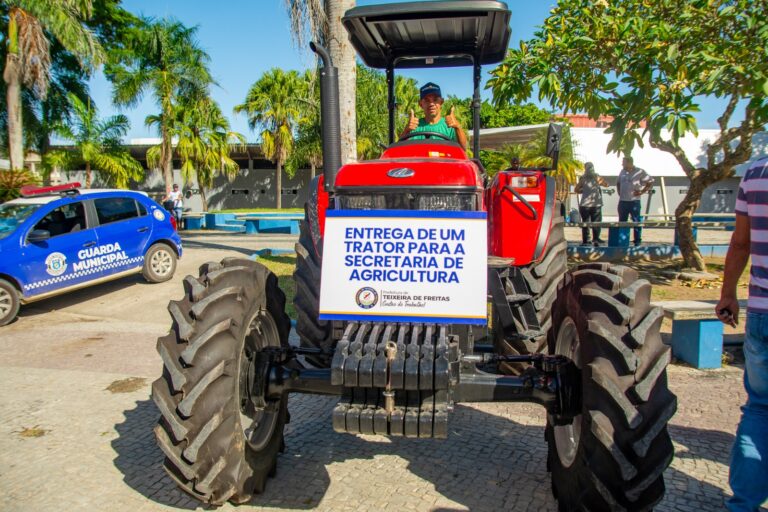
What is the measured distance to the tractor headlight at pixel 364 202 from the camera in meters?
3.69

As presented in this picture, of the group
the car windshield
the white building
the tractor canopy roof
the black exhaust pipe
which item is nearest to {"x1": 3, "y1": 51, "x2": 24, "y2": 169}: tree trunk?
the car windshield

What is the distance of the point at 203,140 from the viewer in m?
31.0

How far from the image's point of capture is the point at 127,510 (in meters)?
3.42

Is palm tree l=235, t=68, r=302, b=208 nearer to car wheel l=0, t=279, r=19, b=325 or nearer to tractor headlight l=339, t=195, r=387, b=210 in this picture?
car wheel l=0, t=279, r=19, b=325

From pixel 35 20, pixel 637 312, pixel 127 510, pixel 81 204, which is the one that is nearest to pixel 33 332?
pixel 81 204

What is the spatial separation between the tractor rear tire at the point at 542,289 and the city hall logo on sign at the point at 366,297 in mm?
1531

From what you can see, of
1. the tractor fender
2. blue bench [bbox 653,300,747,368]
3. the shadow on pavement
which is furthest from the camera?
blue bench [bbox 653,300,747,368]

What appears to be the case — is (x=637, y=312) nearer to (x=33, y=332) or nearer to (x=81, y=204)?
(x=33, y=332)

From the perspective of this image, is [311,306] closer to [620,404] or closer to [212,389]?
[212,389]

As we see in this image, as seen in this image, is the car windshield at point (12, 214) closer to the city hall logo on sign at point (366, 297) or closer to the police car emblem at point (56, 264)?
the police car emblem at point (56, 264)

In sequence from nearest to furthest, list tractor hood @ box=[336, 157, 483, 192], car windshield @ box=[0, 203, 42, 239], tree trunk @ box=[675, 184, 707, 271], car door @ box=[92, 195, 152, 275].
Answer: tractor hood @ box=[336, 157, 483, 192] < car windshield @ box=[0, 203, 42, 239] < car door @ box=[92, 195, 152, 275] < tree trunk @ box=[675, 184, 707, 271]

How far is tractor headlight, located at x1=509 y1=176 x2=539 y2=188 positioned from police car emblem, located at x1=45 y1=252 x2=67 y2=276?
22.9 feet

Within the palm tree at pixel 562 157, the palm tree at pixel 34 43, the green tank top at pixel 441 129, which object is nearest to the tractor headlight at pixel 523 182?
the green tank top at pixel 441 129

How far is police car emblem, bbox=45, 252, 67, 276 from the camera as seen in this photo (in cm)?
862
